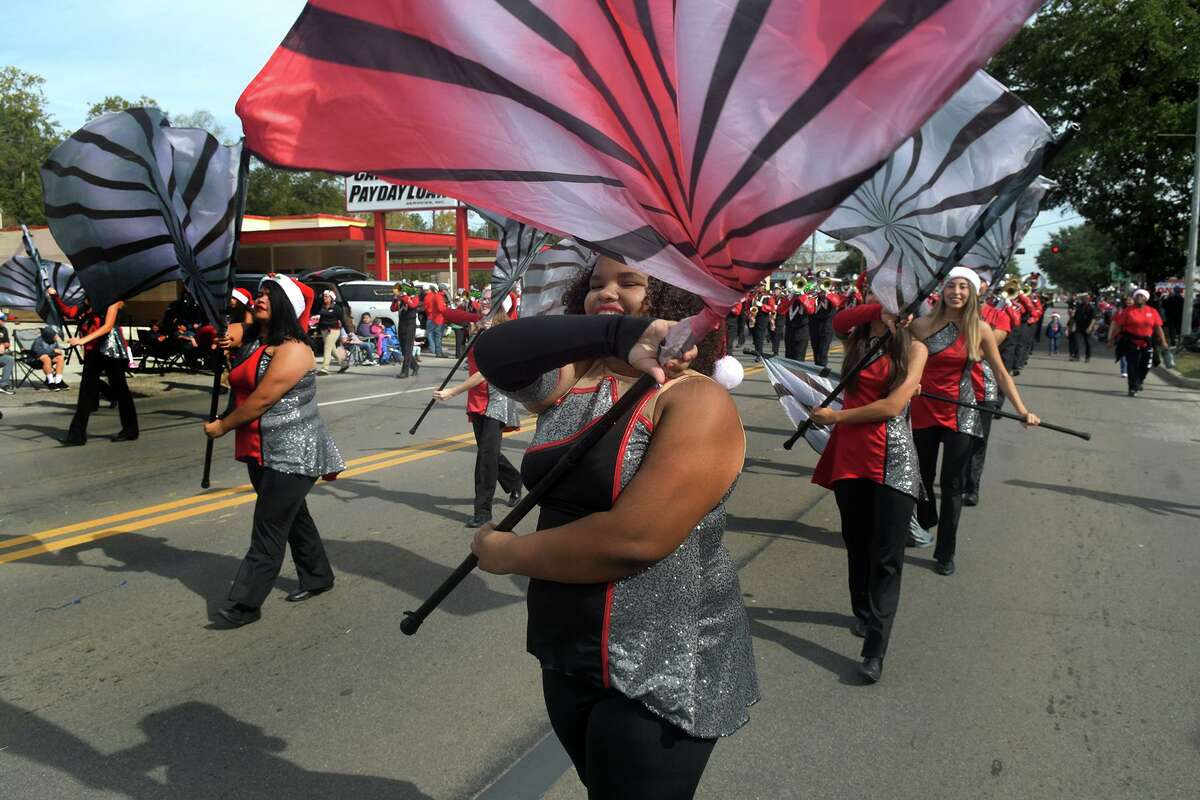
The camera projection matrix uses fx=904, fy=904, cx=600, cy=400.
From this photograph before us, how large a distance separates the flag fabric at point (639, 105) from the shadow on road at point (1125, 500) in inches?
301

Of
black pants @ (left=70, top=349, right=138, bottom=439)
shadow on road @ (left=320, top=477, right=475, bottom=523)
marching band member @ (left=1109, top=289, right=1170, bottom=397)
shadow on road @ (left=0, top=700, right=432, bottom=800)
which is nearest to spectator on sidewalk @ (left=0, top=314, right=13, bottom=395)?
black pants @ (left=70, top=349, right=138, bottom=439)

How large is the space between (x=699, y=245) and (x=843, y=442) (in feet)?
9.91

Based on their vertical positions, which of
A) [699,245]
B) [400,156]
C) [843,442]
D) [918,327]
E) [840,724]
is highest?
[400,156]

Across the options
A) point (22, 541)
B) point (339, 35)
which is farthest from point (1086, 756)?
point (22, 541)

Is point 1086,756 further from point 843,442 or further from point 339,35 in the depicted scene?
point 339,35

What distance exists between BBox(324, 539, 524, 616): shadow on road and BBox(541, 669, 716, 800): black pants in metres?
3.18

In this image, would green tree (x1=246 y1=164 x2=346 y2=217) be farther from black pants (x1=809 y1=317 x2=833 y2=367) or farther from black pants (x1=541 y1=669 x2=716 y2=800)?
black pants (x1=541 y1=669 x2=716 y2=800)

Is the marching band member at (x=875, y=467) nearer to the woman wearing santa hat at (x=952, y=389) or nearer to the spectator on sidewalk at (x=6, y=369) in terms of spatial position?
the woman wearing santa hat at (x=952, y=389)

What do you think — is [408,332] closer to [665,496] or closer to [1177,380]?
[1177,380]

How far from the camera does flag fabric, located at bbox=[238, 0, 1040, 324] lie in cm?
144

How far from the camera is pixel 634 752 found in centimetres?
187

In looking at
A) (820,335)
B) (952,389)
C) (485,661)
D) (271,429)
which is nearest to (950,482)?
(952,389)

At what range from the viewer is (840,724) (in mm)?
3777

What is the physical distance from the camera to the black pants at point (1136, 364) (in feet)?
54.1
